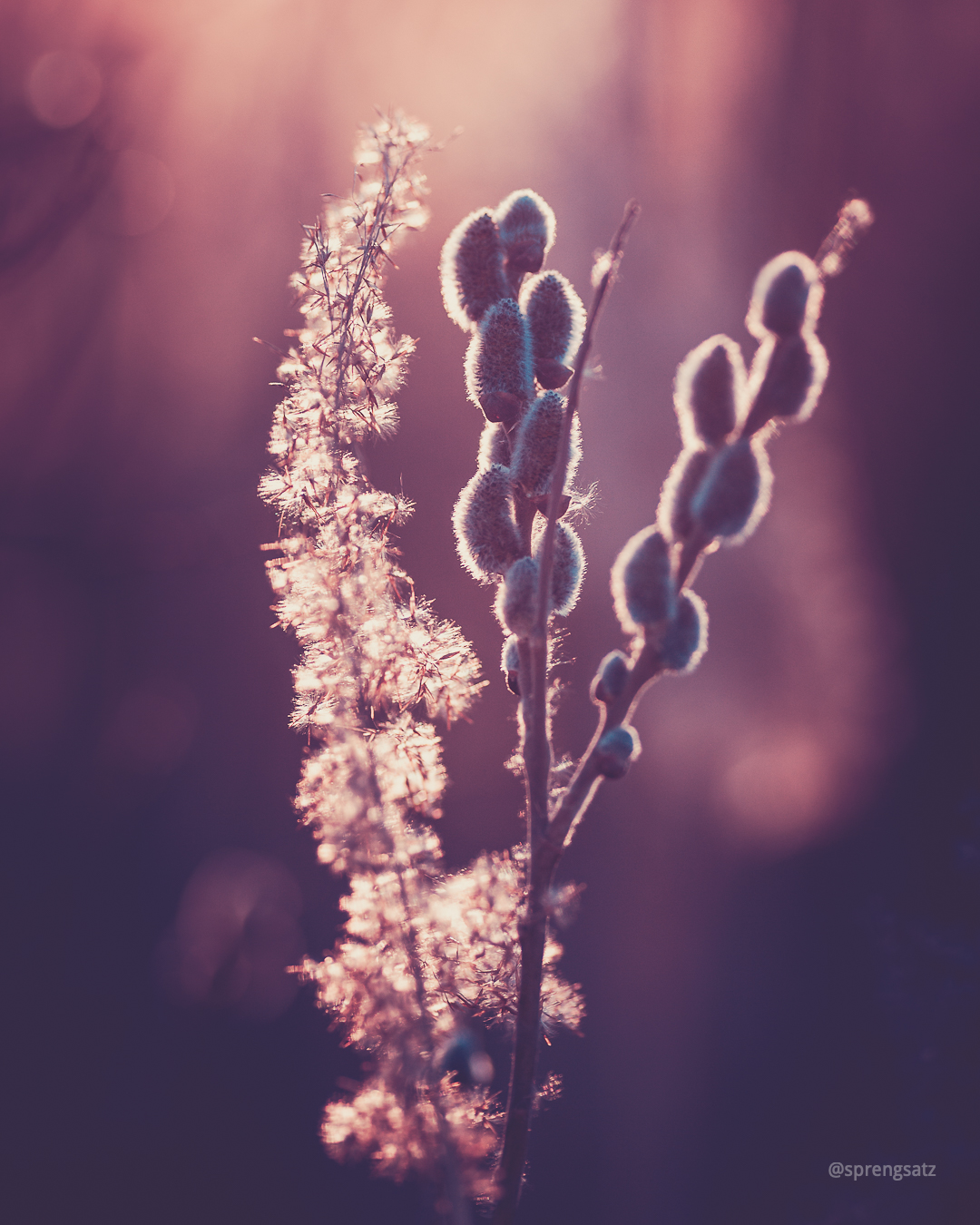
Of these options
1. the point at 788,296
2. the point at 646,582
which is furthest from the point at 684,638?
the point at 788,296

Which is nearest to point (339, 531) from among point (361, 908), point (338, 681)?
point (338, 681)

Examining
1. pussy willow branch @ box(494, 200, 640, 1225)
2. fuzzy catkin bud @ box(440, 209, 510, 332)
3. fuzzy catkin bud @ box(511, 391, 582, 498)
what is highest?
fuzzy catkin bud @ box(440, 209, 510, 332)

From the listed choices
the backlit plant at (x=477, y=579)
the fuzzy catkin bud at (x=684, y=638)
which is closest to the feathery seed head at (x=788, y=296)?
the backlit plant at (x=477, y=579)

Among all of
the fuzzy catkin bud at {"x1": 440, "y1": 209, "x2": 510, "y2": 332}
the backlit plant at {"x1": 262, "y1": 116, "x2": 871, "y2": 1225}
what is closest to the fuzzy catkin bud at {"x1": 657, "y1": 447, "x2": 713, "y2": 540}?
the backlit plant at {"x1": 262, "y1": 116, "x2": 871, "y2": 1225}

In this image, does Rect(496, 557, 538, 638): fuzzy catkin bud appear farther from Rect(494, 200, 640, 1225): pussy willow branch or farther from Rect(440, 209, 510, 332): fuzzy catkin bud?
Rect(440, 209, 510, 332): fuzzy catkin bud

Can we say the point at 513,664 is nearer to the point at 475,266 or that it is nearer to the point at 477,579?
the point at 477,579

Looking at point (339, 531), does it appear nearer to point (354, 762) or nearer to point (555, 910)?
point (354, 762)
